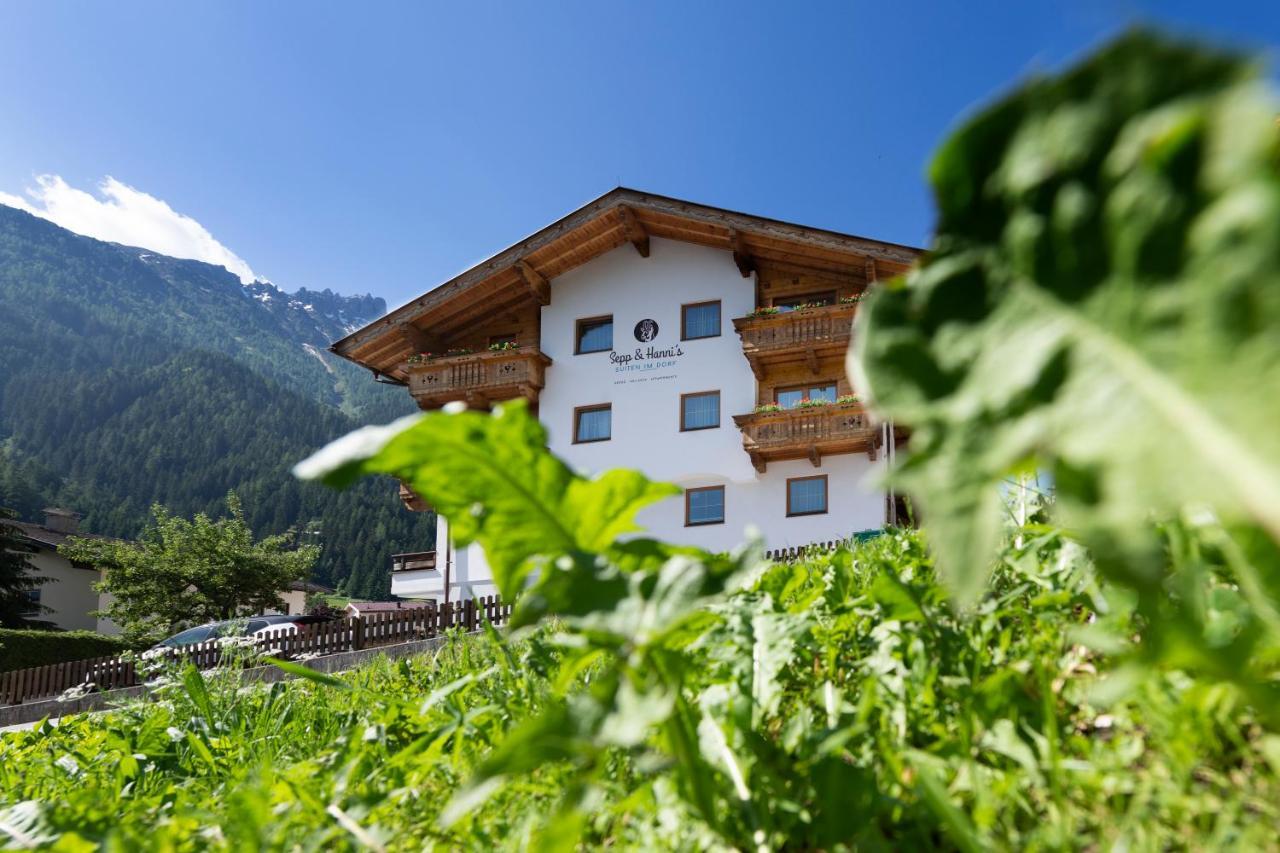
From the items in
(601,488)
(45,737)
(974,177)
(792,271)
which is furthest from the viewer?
(792,271)

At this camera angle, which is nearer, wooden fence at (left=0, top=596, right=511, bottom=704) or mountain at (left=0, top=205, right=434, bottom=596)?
wooden fence at (left=0, top=596, right=511, bottom=704)

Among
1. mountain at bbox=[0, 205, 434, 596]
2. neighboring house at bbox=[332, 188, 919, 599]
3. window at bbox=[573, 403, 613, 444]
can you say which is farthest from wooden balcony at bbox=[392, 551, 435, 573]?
mountain at bbox=[0, 205, 434, 596]

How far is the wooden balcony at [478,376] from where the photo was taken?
81.9ft

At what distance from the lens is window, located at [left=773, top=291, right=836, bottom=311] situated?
24016mm

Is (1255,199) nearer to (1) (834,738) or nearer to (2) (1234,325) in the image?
(2) (1234,325)

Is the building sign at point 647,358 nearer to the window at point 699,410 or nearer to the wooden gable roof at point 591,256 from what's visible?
the window at point 699,410

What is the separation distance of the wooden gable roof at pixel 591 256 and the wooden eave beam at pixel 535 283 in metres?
0.03

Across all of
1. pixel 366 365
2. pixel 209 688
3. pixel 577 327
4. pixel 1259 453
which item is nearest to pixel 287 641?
pixel 366 365

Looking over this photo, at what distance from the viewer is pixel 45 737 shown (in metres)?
3.86

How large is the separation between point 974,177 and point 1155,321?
0.16 m

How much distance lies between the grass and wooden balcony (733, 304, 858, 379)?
814 inches

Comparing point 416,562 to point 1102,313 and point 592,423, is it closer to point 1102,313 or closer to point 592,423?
point 592,423

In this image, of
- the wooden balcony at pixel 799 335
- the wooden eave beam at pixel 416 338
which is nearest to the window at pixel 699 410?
the wooden balcony at pixel 799 335

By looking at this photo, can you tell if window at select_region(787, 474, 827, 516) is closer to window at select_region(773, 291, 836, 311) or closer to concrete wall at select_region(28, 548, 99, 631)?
window at select_region(773, 291, 836, 311)
